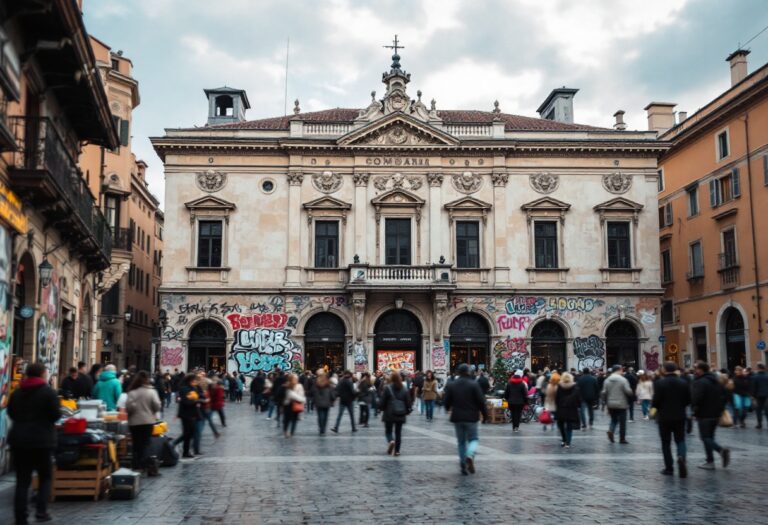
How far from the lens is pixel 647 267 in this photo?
40812 mm

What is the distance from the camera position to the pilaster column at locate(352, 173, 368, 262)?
132 feet

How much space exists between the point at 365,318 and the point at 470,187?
27.0 feet

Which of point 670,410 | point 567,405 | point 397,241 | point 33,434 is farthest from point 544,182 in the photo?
point 33,434

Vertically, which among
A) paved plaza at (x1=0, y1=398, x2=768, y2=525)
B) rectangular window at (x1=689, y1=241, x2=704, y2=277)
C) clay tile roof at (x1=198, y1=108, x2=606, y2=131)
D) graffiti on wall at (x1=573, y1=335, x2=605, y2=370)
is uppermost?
clay tile roof at (x1=198, y1=108, x2=606, y2=131)

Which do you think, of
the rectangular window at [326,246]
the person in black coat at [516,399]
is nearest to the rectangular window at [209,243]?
the rectangular window at [326,246]

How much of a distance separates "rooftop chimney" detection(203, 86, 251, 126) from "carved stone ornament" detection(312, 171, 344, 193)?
502 inches

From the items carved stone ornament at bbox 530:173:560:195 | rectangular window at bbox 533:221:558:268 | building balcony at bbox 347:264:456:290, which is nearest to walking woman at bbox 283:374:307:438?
building balcony at bbox 347:264:456:290

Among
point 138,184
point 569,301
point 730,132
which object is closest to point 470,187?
point 569,301

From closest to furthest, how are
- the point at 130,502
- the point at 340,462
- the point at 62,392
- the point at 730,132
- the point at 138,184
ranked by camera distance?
the point at 130,502, the point at 340,462, the point at 62,392, the point at 730,132, the point at 138,184

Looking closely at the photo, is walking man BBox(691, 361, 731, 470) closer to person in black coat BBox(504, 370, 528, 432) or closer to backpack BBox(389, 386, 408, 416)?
backpack BBox(389, 386, 408, 416)

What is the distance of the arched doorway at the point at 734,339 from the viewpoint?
1470 inches

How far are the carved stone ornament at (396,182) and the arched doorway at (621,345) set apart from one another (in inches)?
461

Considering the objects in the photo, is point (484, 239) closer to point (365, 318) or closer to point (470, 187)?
point (470, 187)

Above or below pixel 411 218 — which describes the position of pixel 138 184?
above
